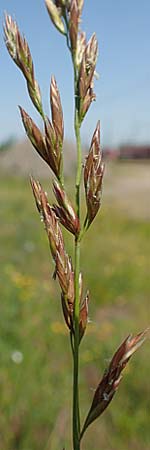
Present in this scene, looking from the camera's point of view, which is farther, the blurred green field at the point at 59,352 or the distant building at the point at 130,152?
the distant building at the point at 130,152

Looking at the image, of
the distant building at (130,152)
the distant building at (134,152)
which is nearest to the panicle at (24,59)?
the distant building at (130,152)

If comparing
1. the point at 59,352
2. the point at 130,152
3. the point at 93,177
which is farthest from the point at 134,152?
the point at 93,177

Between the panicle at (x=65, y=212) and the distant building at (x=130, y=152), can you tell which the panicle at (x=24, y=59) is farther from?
the distant building at (x=130, y=152)

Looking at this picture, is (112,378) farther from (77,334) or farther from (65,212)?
(65,212)

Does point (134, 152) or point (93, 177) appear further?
point (134, 152)

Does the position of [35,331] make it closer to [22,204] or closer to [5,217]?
[5,217]

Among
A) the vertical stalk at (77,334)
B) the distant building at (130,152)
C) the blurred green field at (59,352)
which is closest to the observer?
the vertical stalk at (77,334)
